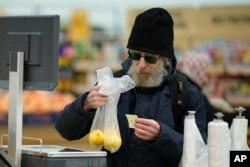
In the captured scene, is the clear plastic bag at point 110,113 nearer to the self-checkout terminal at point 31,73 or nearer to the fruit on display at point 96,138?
the fruit on display at point 96,138

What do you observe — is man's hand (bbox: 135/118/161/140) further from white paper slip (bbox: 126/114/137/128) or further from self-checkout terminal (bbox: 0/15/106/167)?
self-checkout terminal (bbox: 0/15/106/167)

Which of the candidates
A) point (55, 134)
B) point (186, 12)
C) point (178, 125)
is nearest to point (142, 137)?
point (178, 125)

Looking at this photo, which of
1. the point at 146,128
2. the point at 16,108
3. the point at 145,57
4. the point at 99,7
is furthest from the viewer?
the point at 99,7

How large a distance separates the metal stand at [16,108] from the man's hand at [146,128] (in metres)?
0.56

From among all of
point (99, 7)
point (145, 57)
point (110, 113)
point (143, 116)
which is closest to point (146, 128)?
point (110, 113)

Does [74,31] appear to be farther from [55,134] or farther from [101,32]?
[55,134]

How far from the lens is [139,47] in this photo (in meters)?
3.78

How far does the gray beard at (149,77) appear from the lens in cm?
380

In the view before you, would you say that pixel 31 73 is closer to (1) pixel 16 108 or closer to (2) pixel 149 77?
(1) pixel 16 108

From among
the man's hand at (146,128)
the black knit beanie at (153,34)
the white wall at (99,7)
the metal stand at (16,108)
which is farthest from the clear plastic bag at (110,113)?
the white wall at (99,7)

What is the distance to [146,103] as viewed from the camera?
3.82 m

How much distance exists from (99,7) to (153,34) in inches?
254

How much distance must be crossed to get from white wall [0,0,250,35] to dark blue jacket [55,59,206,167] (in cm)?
597

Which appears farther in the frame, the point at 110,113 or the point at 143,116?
the point at 143,116
